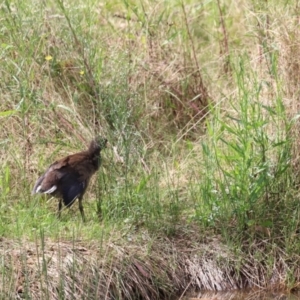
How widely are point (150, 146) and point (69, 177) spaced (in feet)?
4.19

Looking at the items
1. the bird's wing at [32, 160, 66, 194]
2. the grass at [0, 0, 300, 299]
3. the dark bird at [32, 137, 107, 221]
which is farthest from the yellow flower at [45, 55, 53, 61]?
the bird's wing at [32, 160, 66, 194]

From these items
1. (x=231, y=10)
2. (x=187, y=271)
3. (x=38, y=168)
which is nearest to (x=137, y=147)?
(x=38, y=168)

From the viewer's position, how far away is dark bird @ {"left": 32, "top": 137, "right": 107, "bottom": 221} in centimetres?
731

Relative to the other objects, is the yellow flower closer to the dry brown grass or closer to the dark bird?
the dark bird

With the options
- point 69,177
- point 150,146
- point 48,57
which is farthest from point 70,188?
point 48,57

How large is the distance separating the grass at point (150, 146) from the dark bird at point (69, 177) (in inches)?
5.9

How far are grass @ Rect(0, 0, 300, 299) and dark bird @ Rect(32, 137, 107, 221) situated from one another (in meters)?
0.15

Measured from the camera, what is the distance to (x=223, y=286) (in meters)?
7.21

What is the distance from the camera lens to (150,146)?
8500 millimetres

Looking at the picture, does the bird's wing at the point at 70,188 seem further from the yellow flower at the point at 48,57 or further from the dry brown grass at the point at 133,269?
the yellow flower at the point at 48,57

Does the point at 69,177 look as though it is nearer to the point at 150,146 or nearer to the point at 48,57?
the point at 150,146

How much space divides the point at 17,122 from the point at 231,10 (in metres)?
→ 3.02

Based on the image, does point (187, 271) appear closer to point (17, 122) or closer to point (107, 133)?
point (107, 133)

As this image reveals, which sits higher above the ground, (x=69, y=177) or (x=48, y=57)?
(x=48, y=57)
